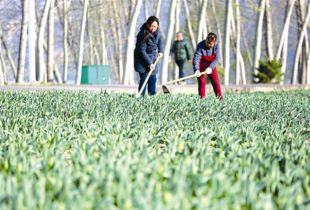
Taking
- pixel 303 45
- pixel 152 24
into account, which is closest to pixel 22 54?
pixel 152 24

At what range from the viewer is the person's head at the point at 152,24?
619 inches

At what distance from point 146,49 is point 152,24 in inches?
43.2

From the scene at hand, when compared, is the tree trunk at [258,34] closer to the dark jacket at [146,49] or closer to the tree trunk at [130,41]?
the tree trunk at [130,41]

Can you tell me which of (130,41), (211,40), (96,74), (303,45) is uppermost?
(303,45)

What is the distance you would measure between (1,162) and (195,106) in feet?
23.5

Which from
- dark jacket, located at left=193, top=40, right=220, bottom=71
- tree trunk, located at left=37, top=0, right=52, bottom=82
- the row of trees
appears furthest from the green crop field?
tree trunk, located at left=37, top=0, right=52, bottom=82

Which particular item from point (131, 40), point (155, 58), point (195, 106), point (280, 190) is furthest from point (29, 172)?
point (131, 40)

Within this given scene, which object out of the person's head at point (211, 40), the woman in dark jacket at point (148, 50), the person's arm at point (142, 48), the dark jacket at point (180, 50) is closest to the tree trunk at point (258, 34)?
the dark jacket at point (180, 50)

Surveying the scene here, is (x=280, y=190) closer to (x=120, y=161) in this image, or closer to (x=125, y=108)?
(x=120, y=161)

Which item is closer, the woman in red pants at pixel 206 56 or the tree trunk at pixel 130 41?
the woman in red pants at pixel 206 56

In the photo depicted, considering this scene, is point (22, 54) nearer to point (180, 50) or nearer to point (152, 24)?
point (180, 50)

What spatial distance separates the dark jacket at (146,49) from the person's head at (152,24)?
0.75ft

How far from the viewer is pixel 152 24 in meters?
15.9

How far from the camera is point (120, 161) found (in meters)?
4.79
